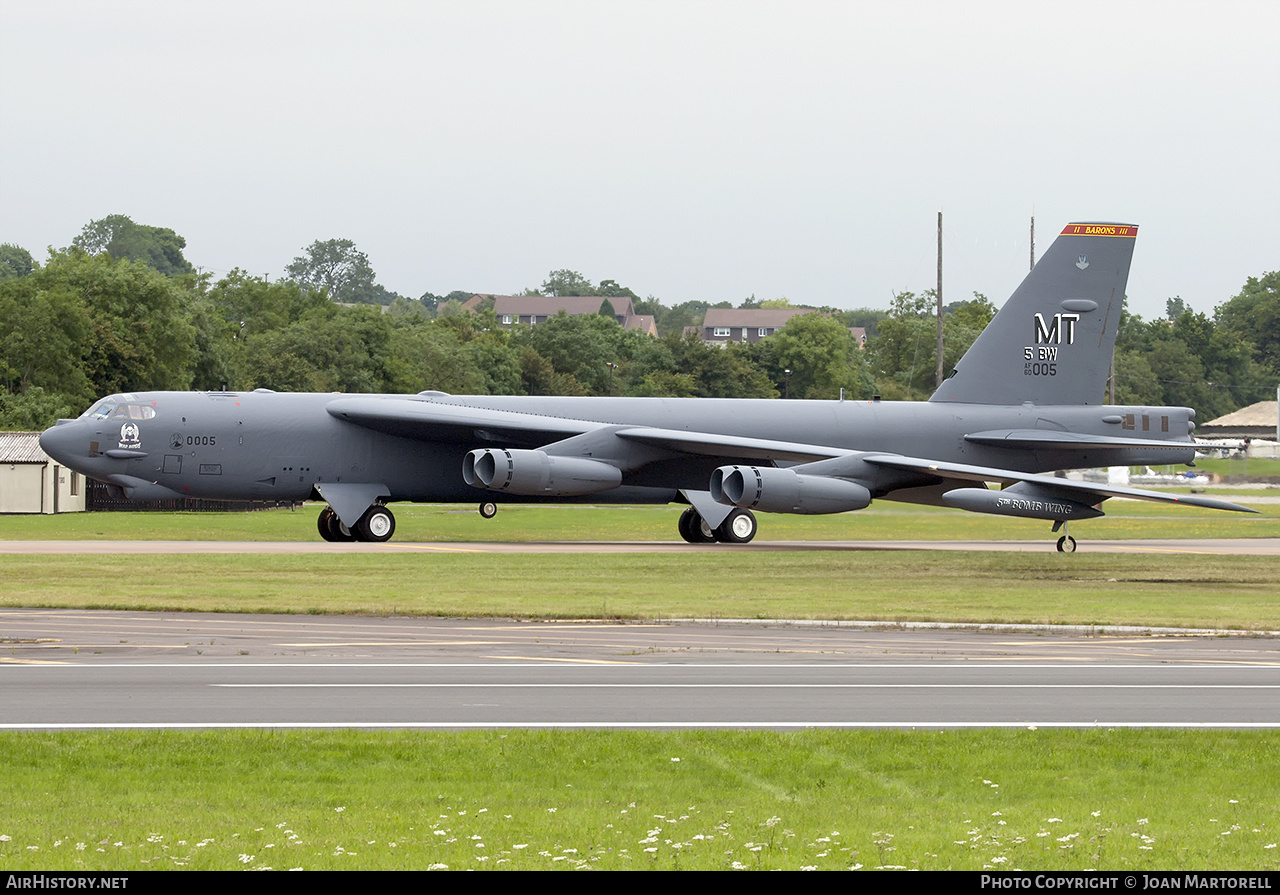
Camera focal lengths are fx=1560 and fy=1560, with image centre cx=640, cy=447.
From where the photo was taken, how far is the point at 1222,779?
8.37 m

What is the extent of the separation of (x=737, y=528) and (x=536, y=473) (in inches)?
192

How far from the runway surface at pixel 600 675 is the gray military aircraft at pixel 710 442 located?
518 inches

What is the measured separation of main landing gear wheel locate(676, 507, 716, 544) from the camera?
33094 mm

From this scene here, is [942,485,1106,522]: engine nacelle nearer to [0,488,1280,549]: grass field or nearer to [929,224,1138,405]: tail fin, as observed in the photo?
[0,488,1280,549]: grass field

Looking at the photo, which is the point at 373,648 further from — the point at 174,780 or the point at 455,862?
the point at 455,862

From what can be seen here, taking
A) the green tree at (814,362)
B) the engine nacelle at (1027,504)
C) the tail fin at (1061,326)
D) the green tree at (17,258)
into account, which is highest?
the green tree at (17,258)

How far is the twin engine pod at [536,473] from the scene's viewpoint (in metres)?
29.6

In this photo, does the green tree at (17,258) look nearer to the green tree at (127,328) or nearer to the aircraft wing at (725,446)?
the green tree at (127,328)

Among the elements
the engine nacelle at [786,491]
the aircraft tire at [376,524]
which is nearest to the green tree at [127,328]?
the aircraft tire at [376,524]

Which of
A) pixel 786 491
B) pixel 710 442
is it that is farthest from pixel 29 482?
pixel 786 491

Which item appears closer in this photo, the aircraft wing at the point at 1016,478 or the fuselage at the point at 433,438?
the aircraft wing at the point at 1016,478

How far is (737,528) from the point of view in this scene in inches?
1273
